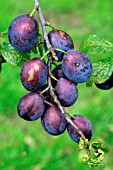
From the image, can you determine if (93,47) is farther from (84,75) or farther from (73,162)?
(73,162)

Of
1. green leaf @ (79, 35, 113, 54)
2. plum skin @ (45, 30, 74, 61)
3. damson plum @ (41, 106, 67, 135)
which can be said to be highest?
plum skin @ (45, 30, 74, 61)

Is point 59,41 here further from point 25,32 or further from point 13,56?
point 13,56

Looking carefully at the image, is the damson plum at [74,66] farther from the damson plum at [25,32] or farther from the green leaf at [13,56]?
the green leaf at [13,56]

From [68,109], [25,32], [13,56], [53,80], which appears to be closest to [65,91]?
[53,80]

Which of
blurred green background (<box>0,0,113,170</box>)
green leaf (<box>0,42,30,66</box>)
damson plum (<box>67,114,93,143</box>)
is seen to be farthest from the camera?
blurred green background (<box>0,0,113,170</box>)

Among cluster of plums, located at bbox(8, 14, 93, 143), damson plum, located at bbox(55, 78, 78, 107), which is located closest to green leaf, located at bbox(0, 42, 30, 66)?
cluster of plums, located at bbox(8, 14, 93, 143)

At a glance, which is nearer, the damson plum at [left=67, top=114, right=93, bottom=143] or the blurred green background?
the damson plum at [left=67, top=114, right=93, bottom=143]

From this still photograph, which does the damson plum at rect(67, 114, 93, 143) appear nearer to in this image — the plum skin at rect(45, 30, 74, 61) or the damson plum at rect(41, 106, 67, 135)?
the damson plum at rect(41, 106, 67, 135)

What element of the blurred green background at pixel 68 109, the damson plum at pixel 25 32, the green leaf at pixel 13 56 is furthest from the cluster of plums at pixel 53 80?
the blurred green background at pixel 68 109
